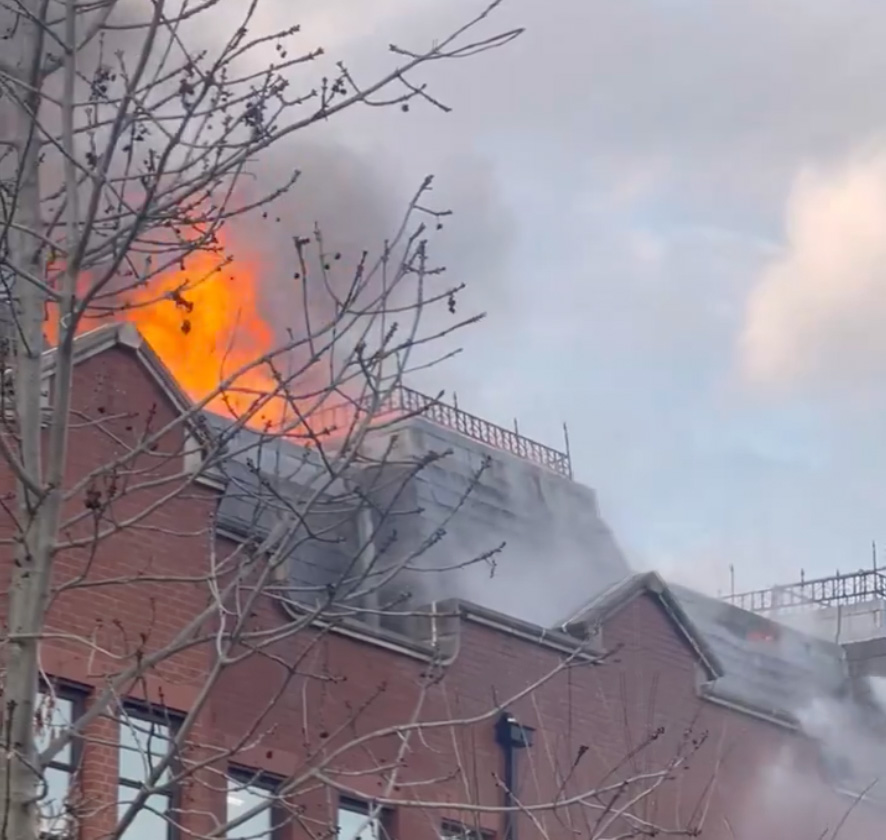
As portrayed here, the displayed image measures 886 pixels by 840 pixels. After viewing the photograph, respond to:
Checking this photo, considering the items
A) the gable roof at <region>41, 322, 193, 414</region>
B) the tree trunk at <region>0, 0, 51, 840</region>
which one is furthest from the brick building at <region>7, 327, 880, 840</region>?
the tree trunk at <region>0, 0, 51, 840</region>

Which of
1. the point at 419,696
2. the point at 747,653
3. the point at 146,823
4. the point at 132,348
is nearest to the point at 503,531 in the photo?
the point at 747,653

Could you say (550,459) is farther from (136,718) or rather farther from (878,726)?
(136,718)

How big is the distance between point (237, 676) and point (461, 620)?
7.84 feet

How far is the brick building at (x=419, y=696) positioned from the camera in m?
12.1

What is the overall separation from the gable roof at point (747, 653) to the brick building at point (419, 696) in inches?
1.4

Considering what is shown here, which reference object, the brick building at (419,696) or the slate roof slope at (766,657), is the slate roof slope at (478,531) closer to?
the brick building at (419,696)

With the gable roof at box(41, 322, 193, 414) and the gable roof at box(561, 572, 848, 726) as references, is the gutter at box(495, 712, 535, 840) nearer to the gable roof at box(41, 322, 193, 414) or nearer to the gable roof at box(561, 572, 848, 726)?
the gable roof at box(561, 572, 848, 726)

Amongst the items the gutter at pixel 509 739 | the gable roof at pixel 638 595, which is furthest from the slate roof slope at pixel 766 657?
the gutter at pixel 509 739

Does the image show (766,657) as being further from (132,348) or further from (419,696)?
(132,348)

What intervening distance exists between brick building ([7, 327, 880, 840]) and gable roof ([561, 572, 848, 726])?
35 millimetres

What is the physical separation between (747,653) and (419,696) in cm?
922

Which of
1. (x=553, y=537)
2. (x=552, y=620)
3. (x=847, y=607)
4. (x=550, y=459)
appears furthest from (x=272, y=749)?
(x=847, y=607)

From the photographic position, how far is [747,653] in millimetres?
22625

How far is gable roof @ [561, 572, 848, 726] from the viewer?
717 inches
